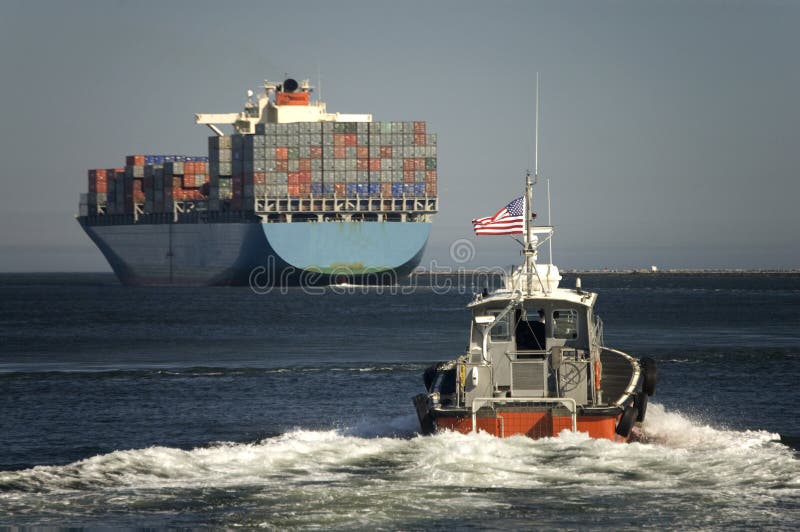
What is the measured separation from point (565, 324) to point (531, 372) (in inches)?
70.3

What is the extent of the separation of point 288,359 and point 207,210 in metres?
89.5

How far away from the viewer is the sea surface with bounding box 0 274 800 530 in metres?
20.2

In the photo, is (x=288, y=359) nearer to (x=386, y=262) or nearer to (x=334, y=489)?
(x=334, y=489)

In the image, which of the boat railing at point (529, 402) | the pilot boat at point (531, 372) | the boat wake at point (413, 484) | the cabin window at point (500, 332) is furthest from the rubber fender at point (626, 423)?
the cabin window at point (500, 332)

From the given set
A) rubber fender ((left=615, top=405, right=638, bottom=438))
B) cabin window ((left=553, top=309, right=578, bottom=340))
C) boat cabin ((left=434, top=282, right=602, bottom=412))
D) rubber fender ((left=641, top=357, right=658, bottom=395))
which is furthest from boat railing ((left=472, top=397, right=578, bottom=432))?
rubber fender ((left=641, top=357, right=658, bottom=395))

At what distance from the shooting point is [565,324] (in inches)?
1069

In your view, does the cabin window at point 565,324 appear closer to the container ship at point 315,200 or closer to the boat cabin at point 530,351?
the boat cabin at point 530,351

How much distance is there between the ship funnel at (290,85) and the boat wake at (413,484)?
117 metres

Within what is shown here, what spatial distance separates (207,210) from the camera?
138750 millimetres

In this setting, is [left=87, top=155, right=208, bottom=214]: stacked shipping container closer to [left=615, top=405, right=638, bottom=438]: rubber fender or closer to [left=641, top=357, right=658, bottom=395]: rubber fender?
[left=641, top=357, right=658, bottom=395]: rubber fender

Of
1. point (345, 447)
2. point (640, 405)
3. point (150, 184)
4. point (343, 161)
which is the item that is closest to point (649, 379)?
point (640, 405)

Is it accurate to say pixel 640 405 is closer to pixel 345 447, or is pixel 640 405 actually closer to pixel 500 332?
pixel 500 332

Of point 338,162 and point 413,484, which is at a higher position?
point 338,162

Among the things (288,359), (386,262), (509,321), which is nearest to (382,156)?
(386,262)
